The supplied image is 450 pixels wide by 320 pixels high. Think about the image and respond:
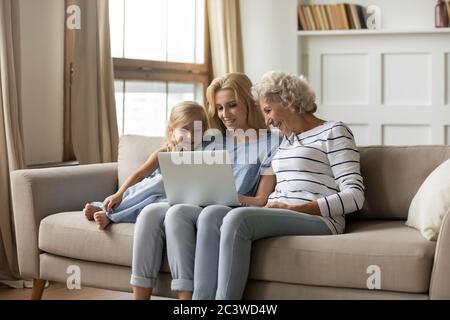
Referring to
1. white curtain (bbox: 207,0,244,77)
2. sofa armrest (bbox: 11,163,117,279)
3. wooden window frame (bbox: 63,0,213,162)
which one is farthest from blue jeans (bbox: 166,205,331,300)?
white curtain (bbox: 207,0,244,77)

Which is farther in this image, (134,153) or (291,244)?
(134,153)

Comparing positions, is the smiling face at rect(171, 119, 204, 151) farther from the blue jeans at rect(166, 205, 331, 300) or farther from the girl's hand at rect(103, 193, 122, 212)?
the blue jeans at rect(166, 205, 331, 300)

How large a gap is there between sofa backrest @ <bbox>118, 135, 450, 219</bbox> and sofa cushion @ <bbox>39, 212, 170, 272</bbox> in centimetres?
84

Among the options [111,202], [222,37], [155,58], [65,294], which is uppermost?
[222,37]

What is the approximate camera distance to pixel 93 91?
4246 mm

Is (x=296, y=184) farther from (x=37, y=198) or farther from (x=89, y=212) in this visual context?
(x=37, y=198)

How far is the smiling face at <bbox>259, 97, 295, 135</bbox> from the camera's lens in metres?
3.01

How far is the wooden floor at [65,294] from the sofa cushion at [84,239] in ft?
1.74

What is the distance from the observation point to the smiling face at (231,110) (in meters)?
3.17

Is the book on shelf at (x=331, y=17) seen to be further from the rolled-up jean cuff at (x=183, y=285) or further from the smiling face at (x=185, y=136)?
the rolled-up jean cuff at (x=183, y=285)

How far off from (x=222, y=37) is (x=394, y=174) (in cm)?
267

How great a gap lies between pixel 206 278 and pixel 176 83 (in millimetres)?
2760

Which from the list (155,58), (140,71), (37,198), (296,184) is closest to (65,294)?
(37,198)

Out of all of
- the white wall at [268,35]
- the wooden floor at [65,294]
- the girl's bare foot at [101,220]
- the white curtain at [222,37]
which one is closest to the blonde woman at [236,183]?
the girl's bare foot at [101,220]
